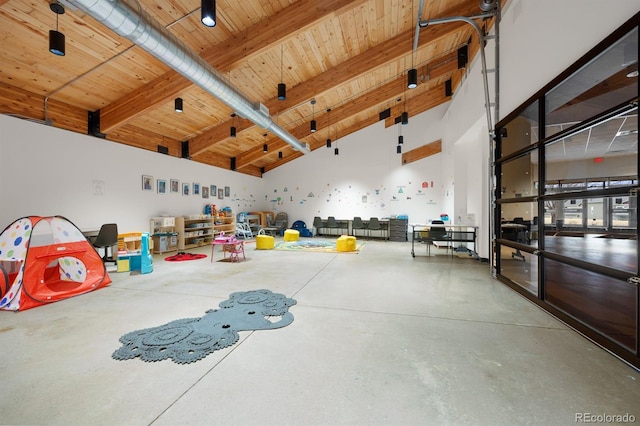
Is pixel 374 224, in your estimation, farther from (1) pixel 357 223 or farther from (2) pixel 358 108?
(2) pixel 358 108

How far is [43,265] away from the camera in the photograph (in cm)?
340

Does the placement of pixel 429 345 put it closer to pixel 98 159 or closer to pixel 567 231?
pixel 98 159

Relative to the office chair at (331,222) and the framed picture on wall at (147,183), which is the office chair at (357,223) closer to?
the office chair at (331,222)

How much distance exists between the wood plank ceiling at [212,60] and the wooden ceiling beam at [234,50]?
17mm

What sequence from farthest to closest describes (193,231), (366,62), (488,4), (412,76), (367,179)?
(367,179)
(193,231)
(366,62)
(412,76)
(488,4)

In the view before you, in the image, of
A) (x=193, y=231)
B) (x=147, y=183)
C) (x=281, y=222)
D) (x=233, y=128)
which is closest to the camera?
(x=147, y=183)

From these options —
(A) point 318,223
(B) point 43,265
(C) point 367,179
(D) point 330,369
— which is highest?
(C) point 367,179

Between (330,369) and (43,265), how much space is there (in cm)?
391

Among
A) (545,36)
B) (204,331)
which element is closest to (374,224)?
(545,36)

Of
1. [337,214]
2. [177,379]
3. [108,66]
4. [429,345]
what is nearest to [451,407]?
[429,345]

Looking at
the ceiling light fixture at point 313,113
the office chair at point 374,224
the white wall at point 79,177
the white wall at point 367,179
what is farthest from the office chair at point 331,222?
the white wall at point 79,177

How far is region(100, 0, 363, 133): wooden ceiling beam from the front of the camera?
4047mm

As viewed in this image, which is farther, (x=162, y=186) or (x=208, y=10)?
(x=162, y=186)

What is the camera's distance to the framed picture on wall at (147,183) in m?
6.74
